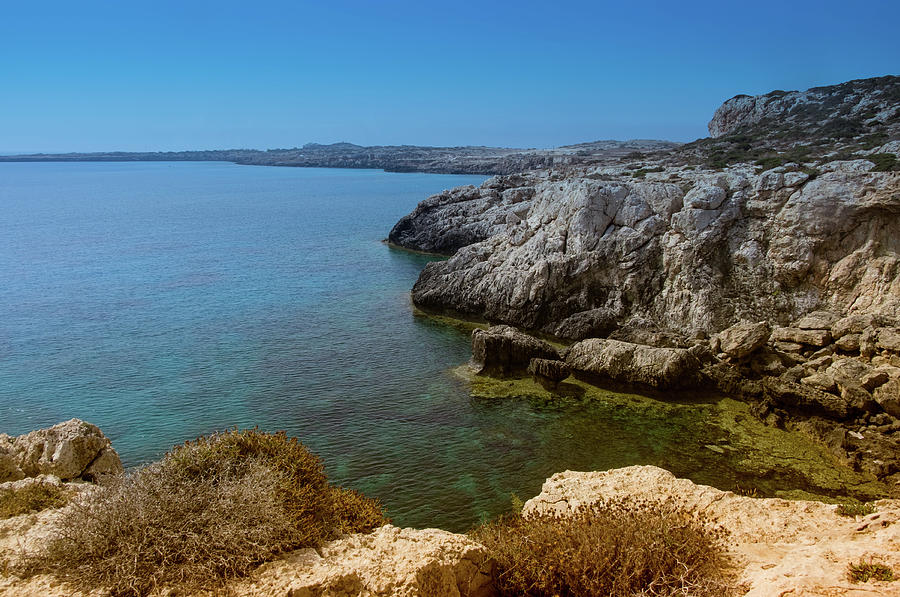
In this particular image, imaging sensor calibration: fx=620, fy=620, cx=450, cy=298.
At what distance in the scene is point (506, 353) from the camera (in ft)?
92.7

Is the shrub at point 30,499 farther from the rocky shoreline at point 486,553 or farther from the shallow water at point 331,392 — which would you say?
the shallow water at point 331,392

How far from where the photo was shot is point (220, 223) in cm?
8512

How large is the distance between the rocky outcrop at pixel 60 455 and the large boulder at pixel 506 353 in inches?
639

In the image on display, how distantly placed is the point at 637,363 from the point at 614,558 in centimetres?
1743

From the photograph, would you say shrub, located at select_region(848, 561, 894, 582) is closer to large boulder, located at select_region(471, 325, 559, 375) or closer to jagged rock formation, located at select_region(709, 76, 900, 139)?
large boulder, located at select_region(471, 325, 559, 375)

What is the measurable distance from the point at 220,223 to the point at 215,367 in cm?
6107

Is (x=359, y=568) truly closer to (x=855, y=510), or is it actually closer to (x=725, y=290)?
→ (x=855, y=510)

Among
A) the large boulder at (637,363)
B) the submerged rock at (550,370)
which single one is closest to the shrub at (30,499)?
the submerged rock at (550,370)

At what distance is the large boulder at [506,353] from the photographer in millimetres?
28125

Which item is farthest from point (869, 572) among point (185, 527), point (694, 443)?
point (694, 443)

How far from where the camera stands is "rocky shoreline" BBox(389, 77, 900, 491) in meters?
22.7

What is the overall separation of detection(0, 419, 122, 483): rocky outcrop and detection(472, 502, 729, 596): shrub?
990 cm

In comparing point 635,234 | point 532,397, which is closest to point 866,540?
point 532,397

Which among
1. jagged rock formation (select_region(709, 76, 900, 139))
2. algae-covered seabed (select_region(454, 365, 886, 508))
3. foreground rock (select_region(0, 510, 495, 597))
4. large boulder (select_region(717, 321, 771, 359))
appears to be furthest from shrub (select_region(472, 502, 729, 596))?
jagged rock formation (select_region(709, 76, 900, 139))
